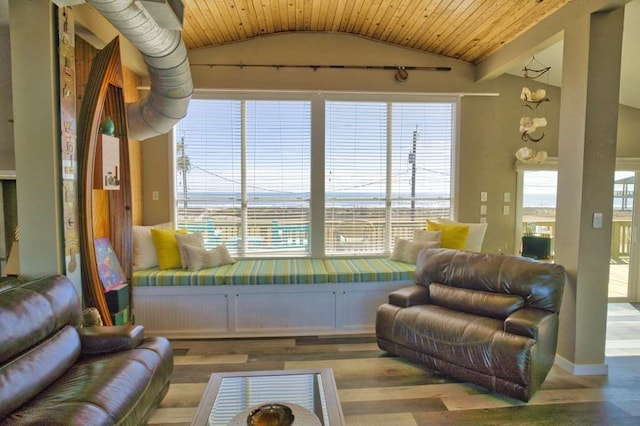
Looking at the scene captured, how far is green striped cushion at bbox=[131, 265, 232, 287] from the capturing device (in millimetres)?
3406

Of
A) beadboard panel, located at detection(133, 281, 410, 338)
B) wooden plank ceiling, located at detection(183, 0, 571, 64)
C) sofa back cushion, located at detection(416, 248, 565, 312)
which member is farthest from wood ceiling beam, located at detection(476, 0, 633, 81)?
beadboard panel, located at detection(133, 281, 410, 338)

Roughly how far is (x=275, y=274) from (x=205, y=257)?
2.51 ft

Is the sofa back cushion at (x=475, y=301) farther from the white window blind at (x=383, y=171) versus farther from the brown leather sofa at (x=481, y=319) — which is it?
the white window blind at (x=383, y=171)

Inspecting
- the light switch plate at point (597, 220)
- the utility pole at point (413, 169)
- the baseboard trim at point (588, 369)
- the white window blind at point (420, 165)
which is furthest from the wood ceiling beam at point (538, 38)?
the baseboard trim at point (588, 369)

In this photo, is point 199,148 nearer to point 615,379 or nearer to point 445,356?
point 445,356

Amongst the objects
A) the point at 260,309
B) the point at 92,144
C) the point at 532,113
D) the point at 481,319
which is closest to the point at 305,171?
the point at 260,309

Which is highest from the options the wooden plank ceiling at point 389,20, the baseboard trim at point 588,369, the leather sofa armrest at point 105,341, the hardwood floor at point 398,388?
the wooden plank ceiling at point 389,20

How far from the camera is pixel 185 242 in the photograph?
3.74 metres

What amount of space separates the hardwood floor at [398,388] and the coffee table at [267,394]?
1.50 feet

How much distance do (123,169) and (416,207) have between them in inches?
127

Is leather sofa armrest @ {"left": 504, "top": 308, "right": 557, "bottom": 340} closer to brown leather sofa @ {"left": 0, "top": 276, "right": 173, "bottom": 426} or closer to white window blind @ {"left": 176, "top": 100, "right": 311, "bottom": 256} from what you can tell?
brown leather sofa @ {"left": 0, "top": 276, "right": 173, "bottom": 426}

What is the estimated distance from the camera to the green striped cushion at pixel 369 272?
3.57m

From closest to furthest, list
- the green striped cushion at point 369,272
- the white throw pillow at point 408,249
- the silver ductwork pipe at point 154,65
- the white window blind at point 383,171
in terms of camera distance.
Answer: the silver ductwork pipe at point 154,65
the green striped cushion at point 369,272
the white throw pillow at point 408,249
the white window blind at point 383,171

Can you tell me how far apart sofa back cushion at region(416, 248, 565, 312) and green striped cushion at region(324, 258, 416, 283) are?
283mm
